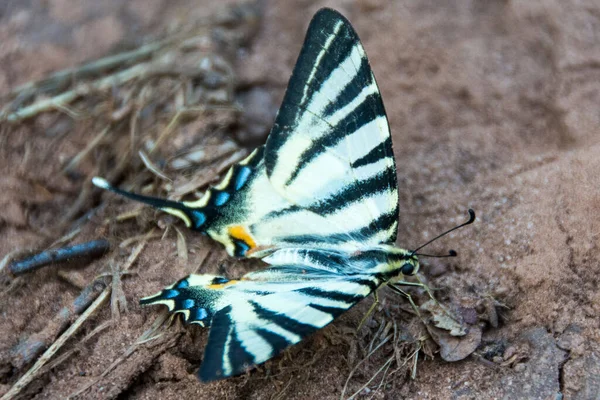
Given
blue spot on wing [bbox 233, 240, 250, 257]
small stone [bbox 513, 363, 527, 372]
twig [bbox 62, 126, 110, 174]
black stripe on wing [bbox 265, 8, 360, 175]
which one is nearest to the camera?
small stone [bbox 513, 363, 527, 372]

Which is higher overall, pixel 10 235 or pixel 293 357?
pixel 10 235

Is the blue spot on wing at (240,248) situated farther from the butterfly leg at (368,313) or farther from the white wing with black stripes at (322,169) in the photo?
the butterfly leg at (368,313)

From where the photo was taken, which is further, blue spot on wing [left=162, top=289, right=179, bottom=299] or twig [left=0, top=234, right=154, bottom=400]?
blue spot on wing [left=162, top=289, right=179, bottom=299]

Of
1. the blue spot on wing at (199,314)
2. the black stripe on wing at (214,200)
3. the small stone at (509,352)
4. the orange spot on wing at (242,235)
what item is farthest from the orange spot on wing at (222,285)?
the small stone at (509,352)

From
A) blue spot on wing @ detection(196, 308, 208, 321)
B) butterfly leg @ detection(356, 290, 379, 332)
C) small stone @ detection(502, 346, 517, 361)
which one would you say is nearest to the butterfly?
blue spot on wing @ detection(196, 308, 208, 321)

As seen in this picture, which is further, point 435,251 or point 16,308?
point 435,251

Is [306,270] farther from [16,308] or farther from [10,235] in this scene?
[10,235]

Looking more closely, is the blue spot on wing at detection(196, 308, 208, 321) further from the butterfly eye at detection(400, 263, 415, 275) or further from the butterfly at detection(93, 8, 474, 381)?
the butterfly eye at detection(400, 263, 415, 275)

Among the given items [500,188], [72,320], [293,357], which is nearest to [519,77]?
[500,188]
